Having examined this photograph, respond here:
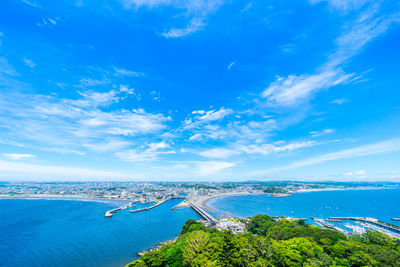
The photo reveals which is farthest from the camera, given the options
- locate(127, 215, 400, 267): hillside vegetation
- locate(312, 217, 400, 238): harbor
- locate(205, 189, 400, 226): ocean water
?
locate(205, 189, 400, 226): ocean water

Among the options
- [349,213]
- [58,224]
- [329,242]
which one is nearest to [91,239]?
[58,224]

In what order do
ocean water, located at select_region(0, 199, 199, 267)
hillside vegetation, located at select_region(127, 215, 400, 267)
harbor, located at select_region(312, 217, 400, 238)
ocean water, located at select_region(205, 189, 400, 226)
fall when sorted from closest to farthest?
hillside vegetation, located at select_region(127, 215, 400, 267), ocean water, located at select_region(0, 199, 199, 267), harbor, located at select_region(312, 217, 400, 238), ocean water, located at select_region(205, 189, 400, 226)

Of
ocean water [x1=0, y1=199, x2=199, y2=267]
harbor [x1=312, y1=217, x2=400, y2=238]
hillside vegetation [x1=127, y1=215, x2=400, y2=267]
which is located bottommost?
harbor [x1=312, y1=217, x2=400, y2=238]

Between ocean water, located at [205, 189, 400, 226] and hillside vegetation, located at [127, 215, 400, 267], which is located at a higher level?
hillside vegetation, located at [127, 215, 400, 267]

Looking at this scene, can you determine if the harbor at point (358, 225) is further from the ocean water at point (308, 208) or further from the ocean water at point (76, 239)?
the ocean water at point (76, 239)

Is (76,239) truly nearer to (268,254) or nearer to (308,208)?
(268,254)

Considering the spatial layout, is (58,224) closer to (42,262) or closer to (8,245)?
(8,245)

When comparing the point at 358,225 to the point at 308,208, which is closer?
the point at 358,225

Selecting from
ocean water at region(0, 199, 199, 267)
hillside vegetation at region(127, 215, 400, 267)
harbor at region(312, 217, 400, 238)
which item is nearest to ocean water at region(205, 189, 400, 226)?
harbor at region(312, 217, 400, 238)

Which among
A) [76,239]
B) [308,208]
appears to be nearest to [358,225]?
[308,208]

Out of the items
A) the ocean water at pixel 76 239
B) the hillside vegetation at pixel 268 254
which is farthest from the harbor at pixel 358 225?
the ocean water at pixel 76 239

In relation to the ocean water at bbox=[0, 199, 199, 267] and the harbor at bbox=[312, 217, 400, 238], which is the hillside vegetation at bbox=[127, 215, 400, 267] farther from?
the harbor at bbox=[312, 217, 400, 238]
